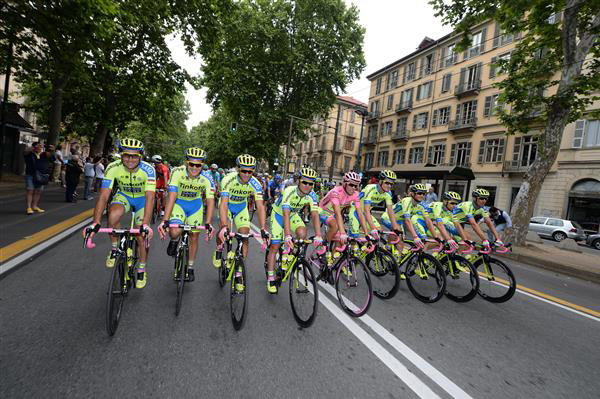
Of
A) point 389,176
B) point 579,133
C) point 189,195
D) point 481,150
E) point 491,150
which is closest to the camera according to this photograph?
point 189,195

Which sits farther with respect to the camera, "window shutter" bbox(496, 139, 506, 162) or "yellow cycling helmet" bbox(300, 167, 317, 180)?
"window shutter" bbox(496, 139, 506, 162)

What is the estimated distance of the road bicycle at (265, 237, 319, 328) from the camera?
376 centimetres

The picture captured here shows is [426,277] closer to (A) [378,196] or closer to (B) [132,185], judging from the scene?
(A) [378,196]

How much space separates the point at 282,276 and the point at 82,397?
2.72 meters

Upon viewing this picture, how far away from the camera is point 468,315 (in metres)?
4.68

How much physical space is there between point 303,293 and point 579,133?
27.5 metres

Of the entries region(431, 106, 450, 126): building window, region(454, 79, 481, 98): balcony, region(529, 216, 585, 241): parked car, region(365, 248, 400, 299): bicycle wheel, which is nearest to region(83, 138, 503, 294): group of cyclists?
region(365, 248, 400, 299): bicycle wheel

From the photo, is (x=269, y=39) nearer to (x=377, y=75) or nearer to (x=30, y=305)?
(x=377, y=75)

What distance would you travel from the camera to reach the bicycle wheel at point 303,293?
3730mm

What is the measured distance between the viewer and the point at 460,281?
6.41 m

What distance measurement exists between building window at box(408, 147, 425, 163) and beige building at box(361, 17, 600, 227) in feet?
0.14

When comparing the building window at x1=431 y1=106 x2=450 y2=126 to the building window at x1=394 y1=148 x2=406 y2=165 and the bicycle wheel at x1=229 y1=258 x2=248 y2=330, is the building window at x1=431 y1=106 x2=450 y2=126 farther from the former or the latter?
the bicycle wheel at x1=229 y1=258 x2=248 y2=330

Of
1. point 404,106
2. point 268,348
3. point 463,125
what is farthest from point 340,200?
point 404,106

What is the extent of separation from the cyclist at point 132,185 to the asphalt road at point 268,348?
72cm
